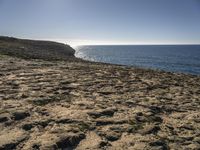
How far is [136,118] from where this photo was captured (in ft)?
24.4

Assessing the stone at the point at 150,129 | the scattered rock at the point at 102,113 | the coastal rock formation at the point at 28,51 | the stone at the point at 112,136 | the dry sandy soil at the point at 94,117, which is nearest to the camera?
the dry sandy soil at the point at 94,117

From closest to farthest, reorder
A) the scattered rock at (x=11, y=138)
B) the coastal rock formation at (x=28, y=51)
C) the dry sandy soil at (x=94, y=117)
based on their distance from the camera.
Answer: the scattered rock at (x=11, y=138) → the dry sandy soil at (x=94, y=117) → the coastal rock formation at (x=28, y=51)

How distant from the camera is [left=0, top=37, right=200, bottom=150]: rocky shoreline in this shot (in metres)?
5.79

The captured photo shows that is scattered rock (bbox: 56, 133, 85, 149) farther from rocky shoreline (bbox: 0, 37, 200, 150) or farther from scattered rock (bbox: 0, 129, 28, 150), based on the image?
scattered rock (bbox: 0, 129, 28, 150)

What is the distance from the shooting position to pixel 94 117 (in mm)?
7340

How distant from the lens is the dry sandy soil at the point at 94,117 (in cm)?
578

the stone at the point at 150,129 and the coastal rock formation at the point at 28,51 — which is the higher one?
the stone at the point at 150,129

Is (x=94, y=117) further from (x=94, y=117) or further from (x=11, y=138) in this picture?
(x=11, y=138)

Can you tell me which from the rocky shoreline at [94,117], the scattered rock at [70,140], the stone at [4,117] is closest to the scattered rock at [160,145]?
the rocky shoreline at [94,117]

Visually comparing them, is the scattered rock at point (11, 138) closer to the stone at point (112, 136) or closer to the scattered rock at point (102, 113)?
the stone at point (112, 136)

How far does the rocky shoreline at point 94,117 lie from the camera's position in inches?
228

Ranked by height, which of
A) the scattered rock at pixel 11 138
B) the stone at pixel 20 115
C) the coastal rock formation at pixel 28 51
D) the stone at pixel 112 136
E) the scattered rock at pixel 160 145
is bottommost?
the coastal rock formation at pixel 28 51

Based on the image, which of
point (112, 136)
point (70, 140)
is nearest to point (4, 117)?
point (70, 140)

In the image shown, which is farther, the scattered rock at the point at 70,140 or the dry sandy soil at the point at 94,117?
the dry sandy soil at the point at 94,117
